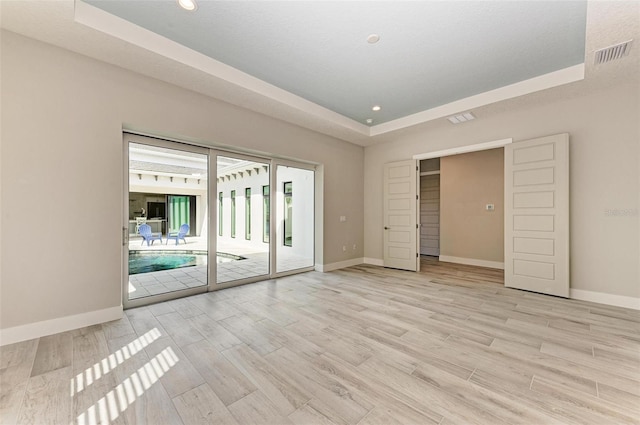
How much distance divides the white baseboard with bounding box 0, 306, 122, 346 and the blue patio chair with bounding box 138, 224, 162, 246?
1049mm

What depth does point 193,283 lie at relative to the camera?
418 cm

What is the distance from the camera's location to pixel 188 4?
2424 mm

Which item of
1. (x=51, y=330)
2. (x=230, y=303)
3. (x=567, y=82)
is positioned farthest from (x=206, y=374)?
(x=567, y=82)

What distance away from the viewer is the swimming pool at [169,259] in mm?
3891

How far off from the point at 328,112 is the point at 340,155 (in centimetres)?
138

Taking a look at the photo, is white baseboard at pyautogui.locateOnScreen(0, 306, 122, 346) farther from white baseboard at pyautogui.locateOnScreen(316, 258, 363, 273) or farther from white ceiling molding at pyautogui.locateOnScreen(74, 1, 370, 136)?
white baseboard at pyautogui.locateOnScreen(316, 258, 363, 273)

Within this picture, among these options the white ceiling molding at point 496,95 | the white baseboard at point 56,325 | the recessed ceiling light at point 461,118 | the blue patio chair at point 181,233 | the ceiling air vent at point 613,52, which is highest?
the white ceiling molding at point 496,95

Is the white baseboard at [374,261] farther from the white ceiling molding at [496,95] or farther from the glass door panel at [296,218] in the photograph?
the white ceiling molding at [496,95]

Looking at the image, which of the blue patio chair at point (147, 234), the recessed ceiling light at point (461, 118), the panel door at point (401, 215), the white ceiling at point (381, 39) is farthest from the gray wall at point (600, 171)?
the blue patio chair at point (147, 234)

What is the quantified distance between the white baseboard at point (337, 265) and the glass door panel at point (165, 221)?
2.43 m

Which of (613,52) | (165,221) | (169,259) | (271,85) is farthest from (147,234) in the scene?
(613,52)

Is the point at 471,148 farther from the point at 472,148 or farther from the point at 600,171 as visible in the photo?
the point at 600,171

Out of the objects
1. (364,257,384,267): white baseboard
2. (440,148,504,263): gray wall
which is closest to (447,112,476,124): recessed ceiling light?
(440,148,504,263): gray wall

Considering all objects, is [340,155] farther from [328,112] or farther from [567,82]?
[567,82]
